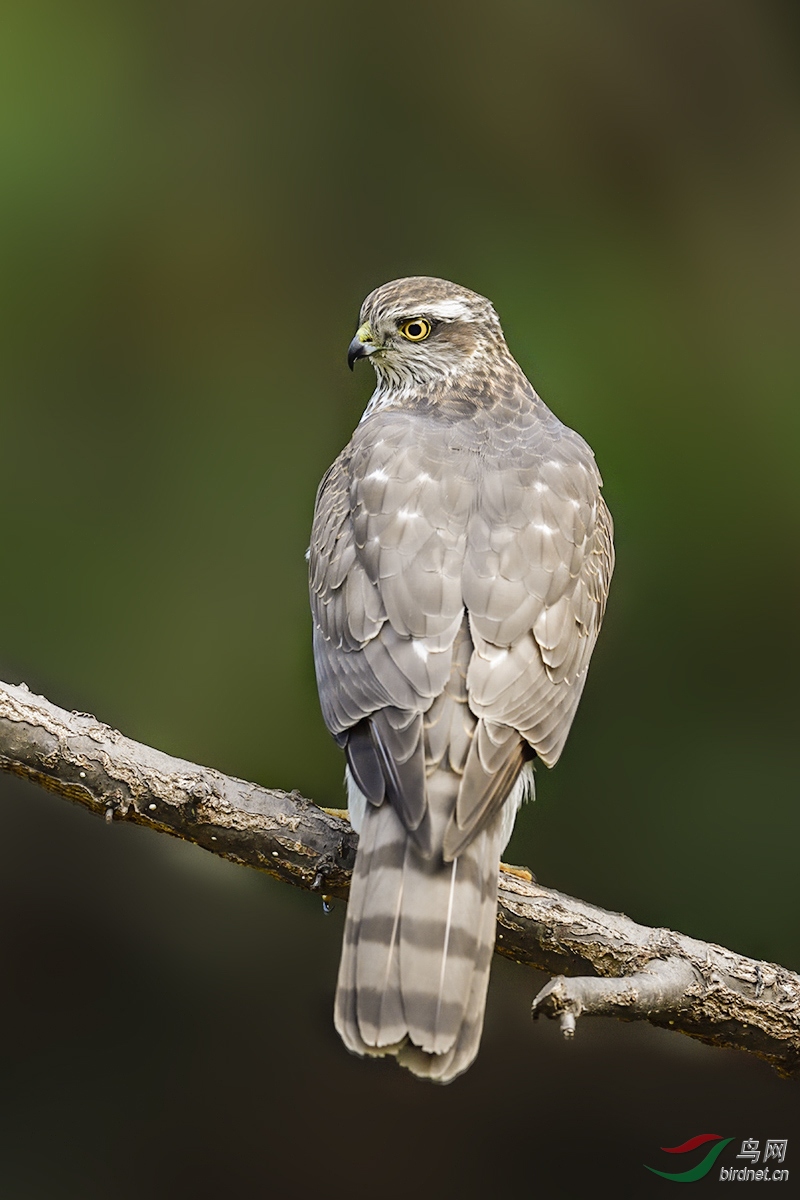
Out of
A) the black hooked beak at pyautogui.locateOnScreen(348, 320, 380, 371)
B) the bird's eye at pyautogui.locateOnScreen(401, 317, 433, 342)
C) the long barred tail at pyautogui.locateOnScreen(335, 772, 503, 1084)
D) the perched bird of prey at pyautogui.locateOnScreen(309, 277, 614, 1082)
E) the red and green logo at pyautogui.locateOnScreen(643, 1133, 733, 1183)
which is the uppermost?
the bird's eye at pyautogui.locateOnScreen(401, 317, 433, 342)

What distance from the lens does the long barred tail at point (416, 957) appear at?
6.18ft

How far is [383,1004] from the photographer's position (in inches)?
74.4

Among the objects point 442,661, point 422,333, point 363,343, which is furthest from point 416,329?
point 442,661

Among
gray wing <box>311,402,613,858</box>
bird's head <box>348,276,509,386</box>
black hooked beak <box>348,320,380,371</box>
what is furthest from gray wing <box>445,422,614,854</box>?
black hooked beak <box>348,320,380,371</box>

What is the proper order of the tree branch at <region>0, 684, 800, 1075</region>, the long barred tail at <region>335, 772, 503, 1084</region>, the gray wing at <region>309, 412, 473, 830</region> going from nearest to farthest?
the long barred tail at <region>335, 772, 503, 1084</region> < the gray wing at <region>309, 412, 473, 830</region> < the tree branch at <region>0, 684, 800, 1075</region>

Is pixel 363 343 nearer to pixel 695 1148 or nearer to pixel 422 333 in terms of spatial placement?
pixel 422 333

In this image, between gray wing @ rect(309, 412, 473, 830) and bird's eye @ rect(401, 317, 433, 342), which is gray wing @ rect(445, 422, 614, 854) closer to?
gray wing @ rect(309, 412, 473, 830)

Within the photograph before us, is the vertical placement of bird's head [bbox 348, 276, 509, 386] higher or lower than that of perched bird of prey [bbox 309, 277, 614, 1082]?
higher

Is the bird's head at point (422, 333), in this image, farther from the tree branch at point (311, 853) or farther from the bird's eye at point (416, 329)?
the tree branch at point (311, 853)

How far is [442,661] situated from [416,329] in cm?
120

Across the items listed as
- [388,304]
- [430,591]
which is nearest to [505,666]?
[430,591]

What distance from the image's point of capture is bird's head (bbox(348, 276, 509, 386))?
3.08 m

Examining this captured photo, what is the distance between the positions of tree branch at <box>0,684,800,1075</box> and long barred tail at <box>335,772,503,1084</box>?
1.06ft

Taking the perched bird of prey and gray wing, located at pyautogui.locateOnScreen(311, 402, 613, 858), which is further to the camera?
gray wing, located at pyautogui.locateOnScreen(311, 402, 613, 858)
